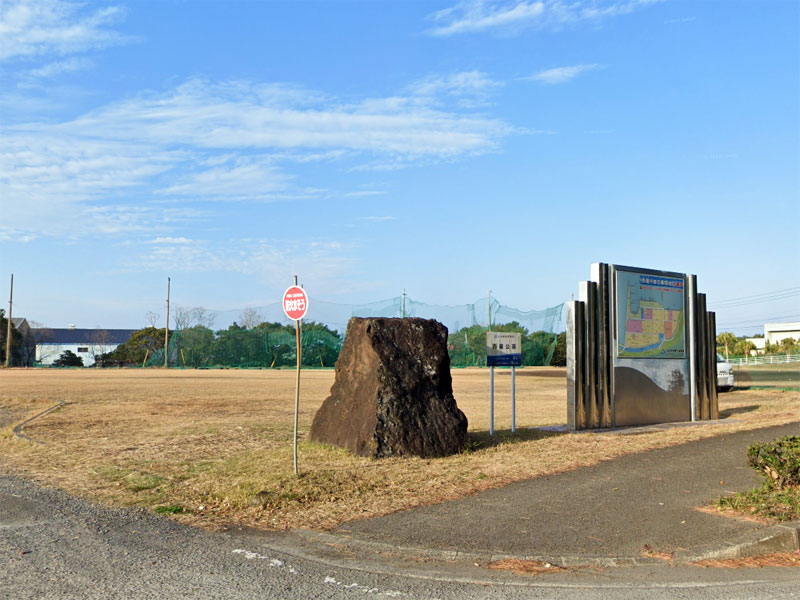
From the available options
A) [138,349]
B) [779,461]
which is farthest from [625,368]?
[138,349]

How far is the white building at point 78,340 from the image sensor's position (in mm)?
85750

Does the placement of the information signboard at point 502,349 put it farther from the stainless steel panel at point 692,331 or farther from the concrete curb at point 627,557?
the concrete curb at point 627,557

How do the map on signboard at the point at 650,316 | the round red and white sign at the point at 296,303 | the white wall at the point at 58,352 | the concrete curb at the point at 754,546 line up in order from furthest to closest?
the white wall at the point at 58,352
the map on signboard at the point at 650,316
the round red and white sign at the point at 296,303
the concrete curb at the point at 754,546

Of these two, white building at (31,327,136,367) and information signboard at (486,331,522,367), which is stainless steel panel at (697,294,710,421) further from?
white building at (31,327,136,367)

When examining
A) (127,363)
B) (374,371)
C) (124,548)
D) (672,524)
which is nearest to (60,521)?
(124,548)

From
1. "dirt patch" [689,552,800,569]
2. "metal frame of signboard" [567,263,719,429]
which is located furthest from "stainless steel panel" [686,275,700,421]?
"dirt patch" [689,552,800,569]

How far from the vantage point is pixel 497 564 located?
5.42 metres

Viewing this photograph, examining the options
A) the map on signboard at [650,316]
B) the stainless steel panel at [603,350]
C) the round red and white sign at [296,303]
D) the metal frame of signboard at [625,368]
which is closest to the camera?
the round red and white sign at [296,303]

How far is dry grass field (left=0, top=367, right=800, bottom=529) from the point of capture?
732 cm

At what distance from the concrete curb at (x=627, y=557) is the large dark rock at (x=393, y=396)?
4.08m

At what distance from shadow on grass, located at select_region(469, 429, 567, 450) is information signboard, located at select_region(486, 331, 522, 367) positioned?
118 centimetres

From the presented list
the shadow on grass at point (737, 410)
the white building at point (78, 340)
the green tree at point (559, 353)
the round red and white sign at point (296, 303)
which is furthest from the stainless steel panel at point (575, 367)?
the white building at point (78, 340)

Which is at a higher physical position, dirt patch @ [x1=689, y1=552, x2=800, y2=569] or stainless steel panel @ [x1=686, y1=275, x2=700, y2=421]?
stainless steel panel @ [x1=686, y1=275, x2=700, y2=421]

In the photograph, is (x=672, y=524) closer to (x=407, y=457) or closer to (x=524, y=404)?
(x=407, y=457)
